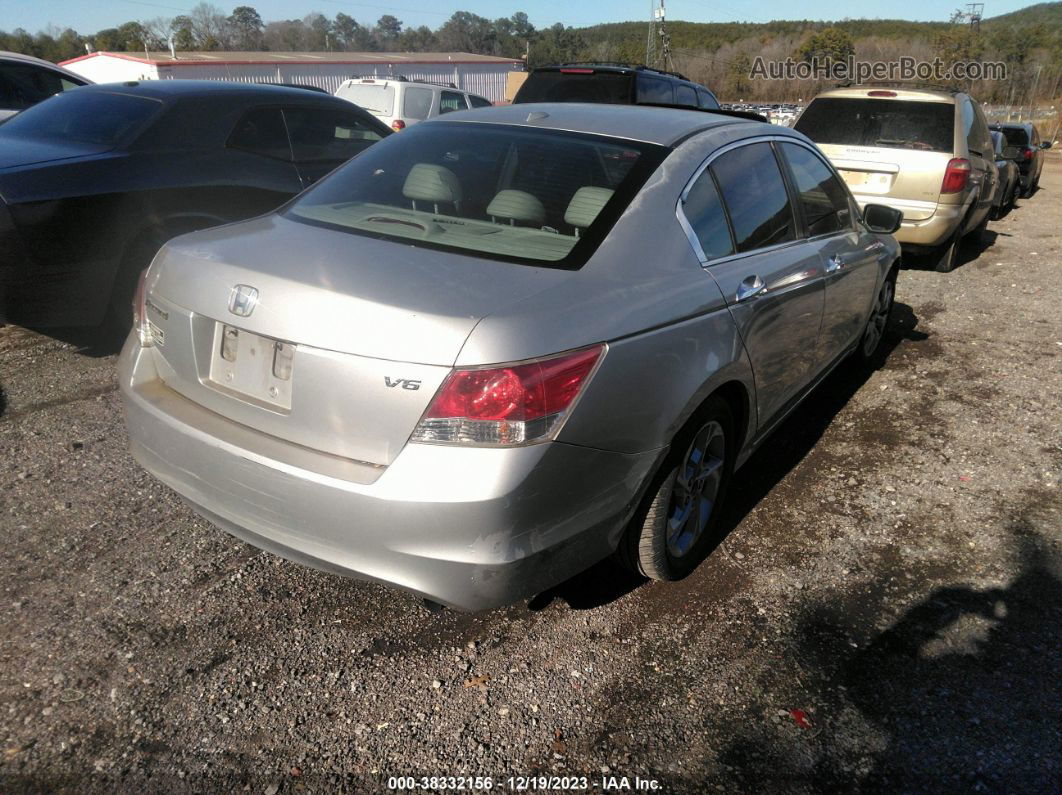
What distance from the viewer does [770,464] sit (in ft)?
13.6

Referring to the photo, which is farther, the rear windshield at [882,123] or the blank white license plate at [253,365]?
the rear windshield at [882,123]

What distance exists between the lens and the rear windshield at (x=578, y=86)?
31.4ft

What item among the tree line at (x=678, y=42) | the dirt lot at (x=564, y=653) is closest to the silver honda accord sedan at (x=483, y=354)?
the dirt lot at (x=564, y=653)

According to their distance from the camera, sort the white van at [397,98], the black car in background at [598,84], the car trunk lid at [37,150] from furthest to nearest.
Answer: the white van at [397,98] → the black car in background at [598,84] → the car trunk lid at [37,150]

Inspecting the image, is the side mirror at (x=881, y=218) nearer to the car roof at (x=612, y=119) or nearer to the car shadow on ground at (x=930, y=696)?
the car roof at (x=612, y=119)

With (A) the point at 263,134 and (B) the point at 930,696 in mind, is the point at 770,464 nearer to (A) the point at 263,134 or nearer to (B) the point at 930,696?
(B) the point at 930,696

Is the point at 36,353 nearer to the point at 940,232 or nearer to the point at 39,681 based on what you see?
the point at 39,681

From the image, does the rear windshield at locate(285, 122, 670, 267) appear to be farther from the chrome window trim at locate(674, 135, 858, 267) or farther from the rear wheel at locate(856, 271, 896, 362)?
the rear wheel at locate(856, 271, 896, 362)

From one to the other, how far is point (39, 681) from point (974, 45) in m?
82.8

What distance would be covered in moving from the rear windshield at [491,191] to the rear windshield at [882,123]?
619cm

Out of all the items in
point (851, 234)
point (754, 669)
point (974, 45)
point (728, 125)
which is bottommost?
point (754, 669)

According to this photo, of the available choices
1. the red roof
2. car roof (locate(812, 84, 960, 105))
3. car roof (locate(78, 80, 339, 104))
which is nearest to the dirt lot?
car roof (locate(78, 80, 339, 104))

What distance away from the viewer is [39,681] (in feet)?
8.00

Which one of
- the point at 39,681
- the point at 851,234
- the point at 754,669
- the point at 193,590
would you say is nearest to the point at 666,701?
the point at 754,669
